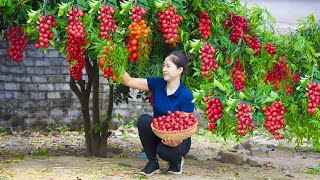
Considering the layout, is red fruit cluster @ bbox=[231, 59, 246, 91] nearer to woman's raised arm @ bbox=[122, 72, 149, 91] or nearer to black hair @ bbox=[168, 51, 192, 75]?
black hair @ bbox=[168, 51, 192, 75]

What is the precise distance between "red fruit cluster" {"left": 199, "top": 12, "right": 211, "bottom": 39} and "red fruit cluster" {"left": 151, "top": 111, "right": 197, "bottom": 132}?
0.89 m

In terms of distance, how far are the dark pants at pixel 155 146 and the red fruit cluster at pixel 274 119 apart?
0.74 metres

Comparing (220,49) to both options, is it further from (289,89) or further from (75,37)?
(75,37)

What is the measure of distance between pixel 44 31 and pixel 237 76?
1.89 meters

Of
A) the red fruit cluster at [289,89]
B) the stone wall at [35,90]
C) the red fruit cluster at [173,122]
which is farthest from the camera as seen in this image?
the stone wall at [35,90]

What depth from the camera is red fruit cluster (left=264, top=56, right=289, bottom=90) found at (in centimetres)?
691

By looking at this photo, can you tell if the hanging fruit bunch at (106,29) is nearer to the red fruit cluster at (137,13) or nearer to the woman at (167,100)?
the red fruit cluster at (137,13)

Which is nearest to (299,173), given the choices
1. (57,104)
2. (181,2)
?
(181,2)

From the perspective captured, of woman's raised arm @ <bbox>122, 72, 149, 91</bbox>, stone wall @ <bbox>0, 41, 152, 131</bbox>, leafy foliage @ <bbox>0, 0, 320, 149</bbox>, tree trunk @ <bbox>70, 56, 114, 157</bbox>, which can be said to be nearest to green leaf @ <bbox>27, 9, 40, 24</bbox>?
leafy foliage @ <bbox>0, 0, 320, 149</bbox>

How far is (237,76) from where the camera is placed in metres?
6.71

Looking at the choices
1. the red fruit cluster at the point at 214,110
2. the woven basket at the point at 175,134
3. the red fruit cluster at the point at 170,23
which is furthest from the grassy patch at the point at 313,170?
the red fruit cluster at the point at 170,23

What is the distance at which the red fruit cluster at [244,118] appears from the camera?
242 inches

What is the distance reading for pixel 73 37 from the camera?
5.91m

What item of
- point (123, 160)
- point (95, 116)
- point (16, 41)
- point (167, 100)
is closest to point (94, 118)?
point (95, 116)
